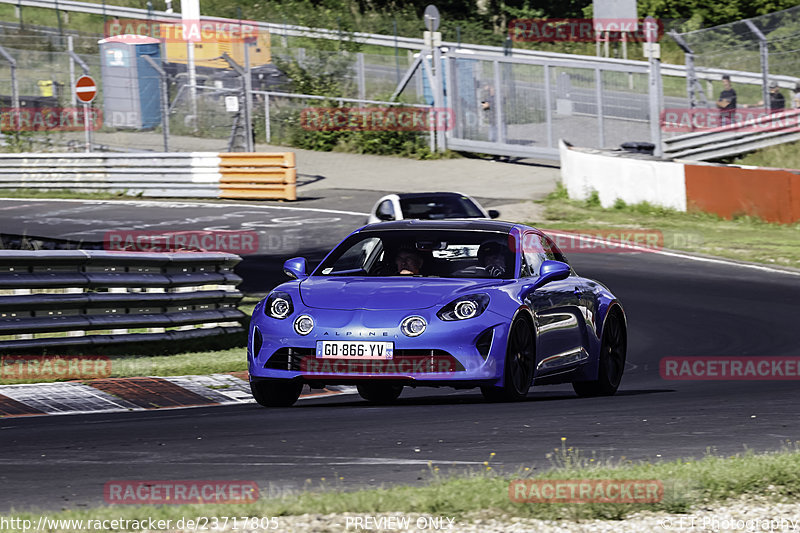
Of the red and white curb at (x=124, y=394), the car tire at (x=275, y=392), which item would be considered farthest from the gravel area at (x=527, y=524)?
the red and white curb at (x=124, y=394)

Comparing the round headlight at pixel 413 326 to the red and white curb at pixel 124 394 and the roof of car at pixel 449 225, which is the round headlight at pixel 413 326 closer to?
the roof of car at pixel 449 225

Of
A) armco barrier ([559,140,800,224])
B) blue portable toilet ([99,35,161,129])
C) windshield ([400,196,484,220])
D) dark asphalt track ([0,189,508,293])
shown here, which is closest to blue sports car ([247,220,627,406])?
windshield ([400,196,484,220])

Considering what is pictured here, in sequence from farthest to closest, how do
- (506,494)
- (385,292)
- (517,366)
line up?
1. (517,366)
2. (385,292)
3. (506,494)

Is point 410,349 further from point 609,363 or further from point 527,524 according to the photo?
point 527,524

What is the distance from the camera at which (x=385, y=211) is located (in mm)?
19406

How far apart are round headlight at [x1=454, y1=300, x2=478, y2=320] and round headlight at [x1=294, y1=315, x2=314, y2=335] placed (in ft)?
3.17

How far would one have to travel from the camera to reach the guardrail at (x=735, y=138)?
2983 centimetres

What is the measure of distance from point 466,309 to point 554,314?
1.16m

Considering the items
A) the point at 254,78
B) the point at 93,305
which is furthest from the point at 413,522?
the point at 254,78

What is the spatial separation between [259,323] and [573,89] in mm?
24936

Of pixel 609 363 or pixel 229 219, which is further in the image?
pixel 229 219

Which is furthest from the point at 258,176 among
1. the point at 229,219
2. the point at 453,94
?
the point at 453,94

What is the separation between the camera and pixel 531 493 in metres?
5.68

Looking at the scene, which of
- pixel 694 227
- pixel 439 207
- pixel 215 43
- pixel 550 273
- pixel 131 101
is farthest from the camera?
pixel 215 43
